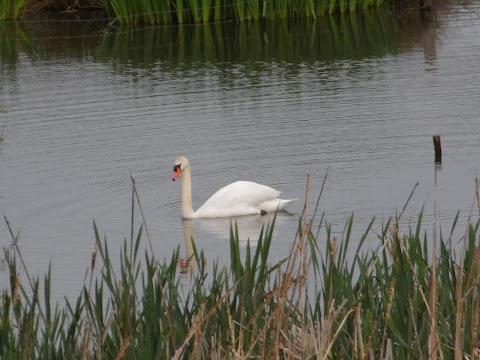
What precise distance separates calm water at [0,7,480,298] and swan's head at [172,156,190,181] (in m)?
0.34

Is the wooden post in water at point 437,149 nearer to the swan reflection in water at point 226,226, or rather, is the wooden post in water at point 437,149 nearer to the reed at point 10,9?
the swan reflection in water at point 226,226

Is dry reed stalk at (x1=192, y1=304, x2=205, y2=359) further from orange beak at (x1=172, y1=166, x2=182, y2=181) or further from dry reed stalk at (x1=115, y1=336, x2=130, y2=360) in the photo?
orange beak at (x1=172, y1=166, x2=182, y2=181)

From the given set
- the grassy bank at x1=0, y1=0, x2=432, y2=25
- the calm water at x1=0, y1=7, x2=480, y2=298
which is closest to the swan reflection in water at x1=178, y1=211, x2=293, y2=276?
the calm water at x1=0, y1=7, x2=480, y2=298

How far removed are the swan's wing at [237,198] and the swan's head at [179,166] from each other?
0.40 metres

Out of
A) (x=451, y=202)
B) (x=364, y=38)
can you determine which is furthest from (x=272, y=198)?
(x=364, y=38)

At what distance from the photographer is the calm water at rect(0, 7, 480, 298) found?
10547 mm

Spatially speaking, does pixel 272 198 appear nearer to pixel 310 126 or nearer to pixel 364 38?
pixel 310 126

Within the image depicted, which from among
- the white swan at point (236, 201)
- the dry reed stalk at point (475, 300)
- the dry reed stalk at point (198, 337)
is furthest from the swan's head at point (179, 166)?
the dry reed stalk at point (198, 337)

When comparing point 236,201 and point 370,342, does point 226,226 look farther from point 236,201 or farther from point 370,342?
point 370,342

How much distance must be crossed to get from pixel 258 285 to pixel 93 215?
5.54m

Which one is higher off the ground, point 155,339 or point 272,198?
point 155,339

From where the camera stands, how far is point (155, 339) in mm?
5316

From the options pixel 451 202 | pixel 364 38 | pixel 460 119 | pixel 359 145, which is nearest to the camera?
pixel 451 202

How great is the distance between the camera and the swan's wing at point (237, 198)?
10.7 metres
